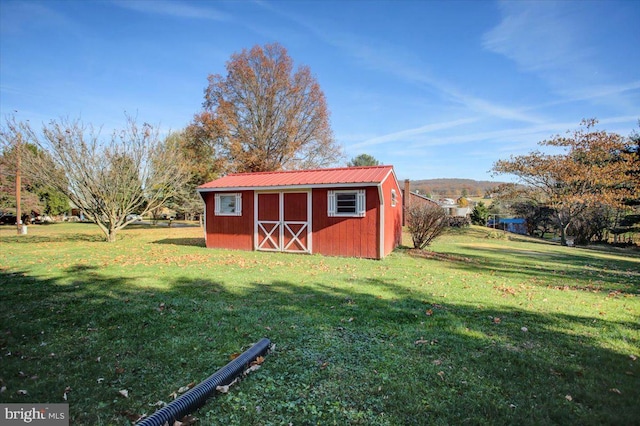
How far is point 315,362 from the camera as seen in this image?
3.12 metres

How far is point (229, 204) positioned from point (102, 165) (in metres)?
7.21

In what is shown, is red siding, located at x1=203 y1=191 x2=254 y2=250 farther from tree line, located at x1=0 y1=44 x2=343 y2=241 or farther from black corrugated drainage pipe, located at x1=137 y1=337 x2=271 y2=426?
black corrugated drainage pipe, located at x1=137 y1=337 x2=271 y2=426

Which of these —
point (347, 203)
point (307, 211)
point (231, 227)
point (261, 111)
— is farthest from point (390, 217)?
point (261, 111)

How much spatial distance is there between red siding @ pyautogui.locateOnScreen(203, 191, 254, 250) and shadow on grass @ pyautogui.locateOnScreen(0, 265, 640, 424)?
7.04 metres

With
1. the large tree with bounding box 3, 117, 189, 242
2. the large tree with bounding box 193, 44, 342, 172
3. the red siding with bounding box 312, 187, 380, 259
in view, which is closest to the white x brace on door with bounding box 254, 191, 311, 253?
the red siding with bounding box 312, 187, 380, 259

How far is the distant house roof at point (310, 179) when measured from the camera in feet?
34.0

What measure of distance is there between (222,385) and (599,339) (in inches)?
175

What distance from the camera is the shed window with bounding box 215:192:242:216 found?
1253 cm

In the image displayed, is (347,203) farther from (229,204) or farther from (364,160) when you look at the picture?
(364,160)

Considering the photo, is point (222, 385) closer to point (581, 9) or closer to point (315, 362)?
point (315, 362)

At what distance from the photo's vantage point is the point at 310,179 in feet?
37.0

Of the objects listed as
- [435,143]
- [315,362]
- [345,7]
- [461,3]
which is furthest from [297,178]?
[435,143]

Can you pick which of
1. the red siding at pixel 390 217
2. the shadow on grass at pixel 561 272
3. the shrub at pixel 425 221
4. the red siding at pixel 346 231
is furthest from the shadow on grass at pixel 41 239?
the shadow on grass at pixel 561 272

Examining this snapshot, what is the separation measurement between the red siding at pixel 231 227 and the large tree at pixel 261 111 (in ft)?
32.1
